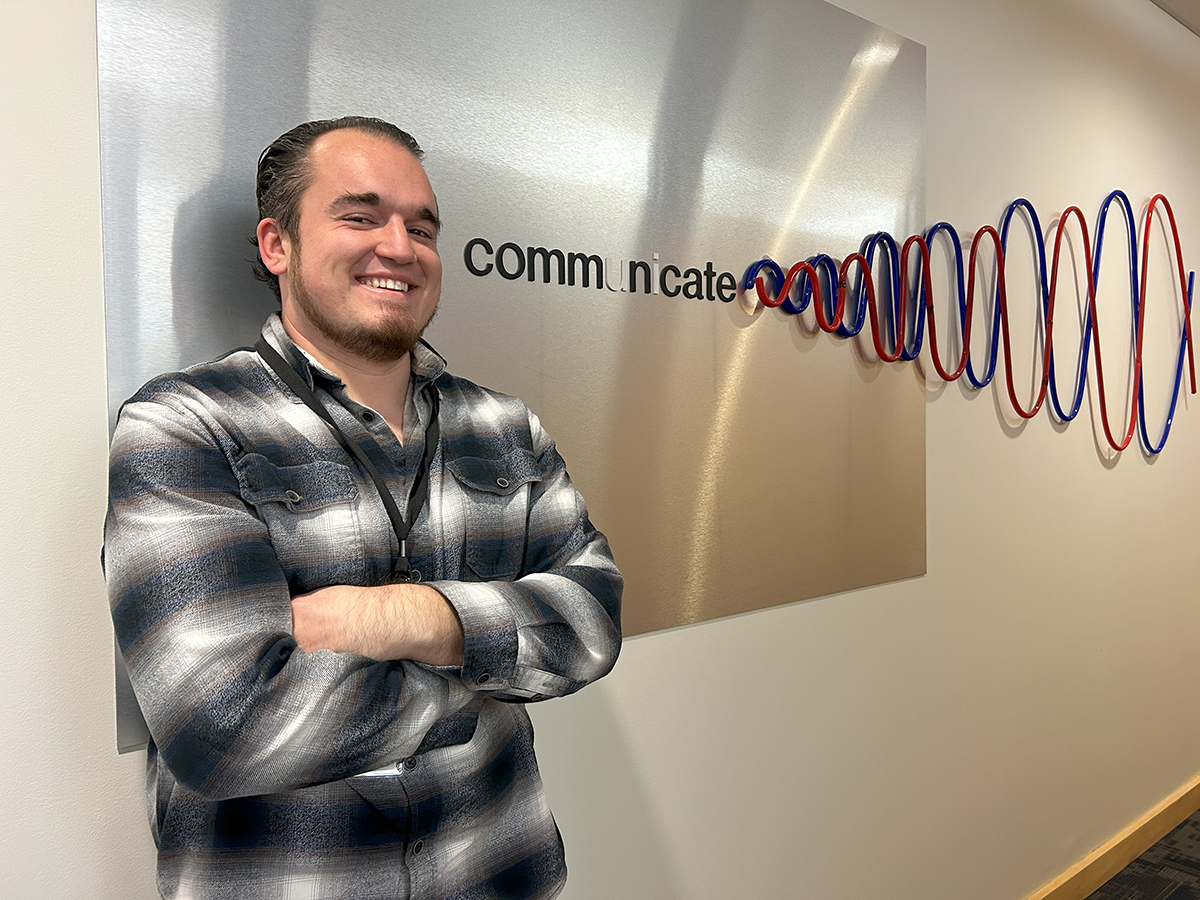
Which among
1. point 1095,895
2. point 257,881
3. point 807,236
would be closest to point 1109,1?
point 807,236

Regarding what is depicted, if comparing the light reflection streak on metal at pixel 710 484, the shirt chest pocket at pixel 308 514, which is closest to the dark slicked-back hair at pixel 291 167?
the shirt chest pocket at pixel 308 514

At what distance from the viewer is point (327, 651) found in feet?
3.32

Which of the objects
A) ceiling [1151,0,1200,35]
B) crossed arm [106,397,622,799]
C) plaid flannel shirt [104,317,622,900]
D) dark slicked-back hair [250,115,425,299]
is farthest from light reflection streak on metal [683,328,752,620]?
ceiling [1151,0,1200,35]

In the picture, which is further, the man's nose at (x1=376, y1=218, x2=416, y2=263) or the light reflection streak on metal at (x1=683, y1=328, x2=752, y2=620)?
the light reflection streak on metal at (x1=683, y1=328, x2=752, y2=620)

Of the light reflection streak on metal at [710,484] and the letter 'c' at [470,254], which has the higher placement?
the letter 'c' at [470,254]

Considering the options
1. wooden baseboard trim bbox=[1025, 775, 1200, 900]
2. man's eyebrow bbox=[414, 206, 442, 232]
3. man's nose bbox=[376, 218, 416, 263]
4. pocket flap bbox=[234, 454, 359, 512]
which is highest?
man's eyebrow bbox=[414, 206, 442, 232]

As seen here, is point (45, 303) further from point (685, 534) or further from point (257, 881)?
point (685, 534)

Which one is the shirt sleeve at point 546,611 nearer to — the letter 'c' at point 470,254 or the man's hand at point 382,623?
the man's hand at point 382,623

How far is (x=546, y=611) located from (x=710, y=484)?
834mm

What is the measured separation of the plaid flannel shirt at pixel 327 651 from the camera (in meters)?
0.97

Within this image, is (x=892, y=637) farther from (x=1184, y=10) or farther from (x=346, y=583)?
(x=1184, y=10)

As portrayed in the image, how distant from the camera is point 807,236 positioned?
7.02 ft

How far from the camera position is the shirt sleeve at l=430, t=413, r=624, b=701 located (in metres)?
1.10

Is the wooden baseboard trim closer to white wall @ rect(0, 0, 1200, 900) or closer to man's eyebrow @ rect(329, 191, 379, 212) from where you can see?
white wall @ rect(0, 0, 1200, 900)
